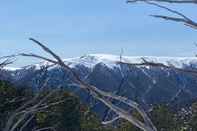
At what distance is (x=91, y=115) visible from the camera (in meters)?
55.7

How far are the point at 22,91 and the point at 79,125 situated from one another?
13.6 m

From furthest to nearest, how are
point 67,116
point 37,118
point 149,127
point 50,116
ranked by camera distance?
point 67,116, point 50,116, point 37,118, point 149,127

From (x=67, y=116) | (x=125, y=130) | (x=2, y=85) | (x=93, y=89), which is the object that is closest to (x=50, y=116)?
(x=67, y=116)

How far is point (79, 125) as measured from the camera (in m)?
50.5

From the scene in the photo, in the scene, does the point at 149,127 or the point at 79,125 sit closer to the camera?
the point at 149,127

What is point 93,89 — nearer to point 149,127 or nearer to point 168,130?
point 149,127

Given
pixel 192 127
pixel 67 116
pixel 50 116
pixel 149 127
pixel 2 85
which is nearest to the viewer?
pixel 149 127

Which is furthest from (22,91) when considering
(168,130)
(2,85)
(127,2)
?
(127,2)

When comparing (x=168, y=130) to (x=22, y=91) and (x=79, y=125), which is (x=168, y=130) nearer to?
(x=79, y=125)

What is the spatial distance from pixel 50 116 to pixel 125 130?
7115 mm

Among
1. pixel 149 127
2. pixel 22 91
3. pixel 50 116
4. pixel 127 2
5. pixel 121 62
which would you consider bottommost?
pixel 50 116

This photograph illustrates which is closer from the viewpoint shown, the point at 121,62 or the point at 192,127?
the point at 121,62

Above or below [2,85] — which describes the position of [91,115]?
below

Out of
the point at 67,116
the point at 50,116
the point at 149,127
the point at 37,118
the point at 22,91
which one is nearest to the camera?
the point at 149,127
